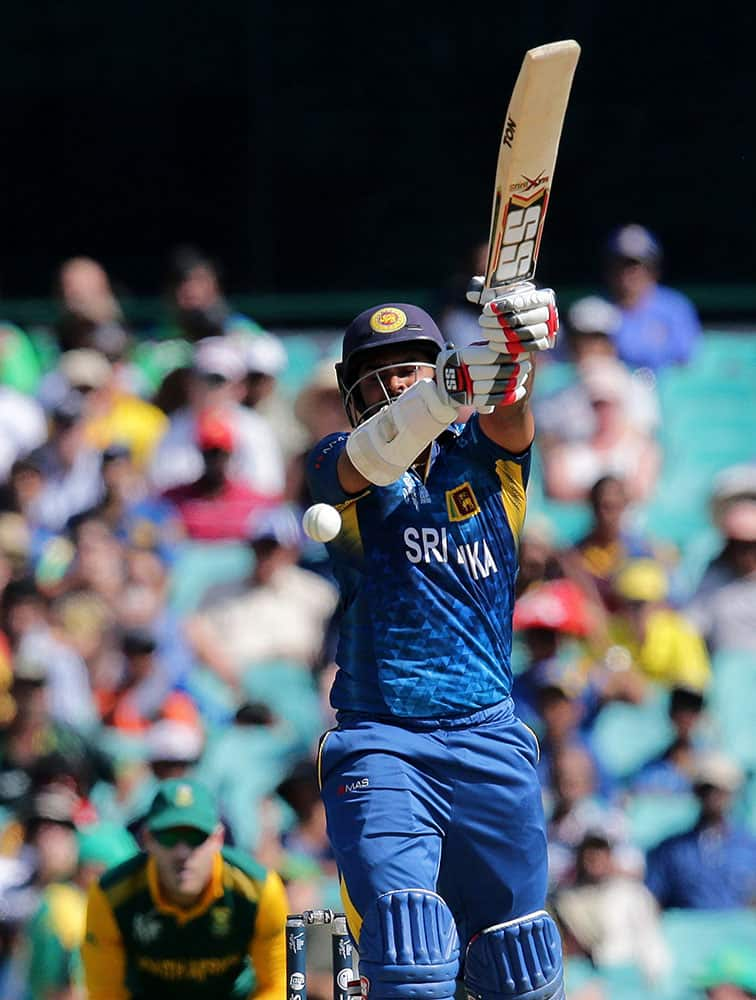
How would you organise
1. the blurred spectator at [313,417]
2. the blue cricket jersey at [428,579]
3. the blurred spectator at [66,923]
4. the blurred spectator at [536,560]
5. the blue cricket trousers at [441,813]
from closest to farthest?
the blue cricket trousers at [441,813], the blue cricket jersey at [428,579], the blurred spectator at [66,923], the blurred spectator at [536,560], the blurred spectator at [313,417]

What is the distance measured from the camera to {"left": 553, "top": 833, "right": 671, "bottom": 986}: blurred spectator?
28.7ft

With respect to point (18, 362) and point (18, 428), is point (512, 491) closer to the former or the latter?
point (18, 428)

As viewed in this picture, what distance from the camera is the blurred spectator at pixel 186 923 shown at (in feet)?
24.1

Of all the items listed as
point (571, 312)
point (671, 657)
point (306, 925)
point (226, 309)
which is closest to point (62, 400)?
point (226, 309)

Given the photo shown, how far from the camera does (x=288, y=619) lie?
33.9ft

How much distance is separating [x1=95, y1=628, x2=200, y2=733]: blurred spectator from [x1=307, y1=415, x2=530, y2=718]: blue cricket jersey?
3.98 m

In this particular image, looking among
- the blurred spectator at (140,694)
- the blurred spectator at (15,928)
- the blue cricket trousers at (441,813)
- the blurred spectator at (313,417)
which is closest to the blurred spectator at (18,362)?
the blurred spectator at (313,417)

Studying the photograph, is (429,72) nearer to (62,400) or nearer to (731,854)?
(62,400)

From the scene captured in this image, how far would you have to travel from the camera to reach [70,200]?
13609 mm

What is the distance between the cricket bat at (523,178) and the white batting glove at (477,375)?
0.20 meters

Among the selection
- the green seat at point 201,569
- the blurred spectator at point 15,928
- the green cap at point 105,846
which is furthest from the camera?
the green seat at point 201,569

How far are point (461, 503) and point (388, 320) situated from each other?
53 cm

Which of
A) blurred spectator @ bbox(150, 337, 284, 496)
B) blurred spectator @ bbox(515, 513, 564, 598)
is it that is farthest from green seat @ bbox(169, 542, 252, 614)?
blurred spectator @ bbox(515, 513, 564, 598)

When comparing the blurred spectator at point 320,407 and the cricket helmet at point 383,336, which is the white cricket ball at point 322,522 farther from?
the blurred spectator at point 320,407
